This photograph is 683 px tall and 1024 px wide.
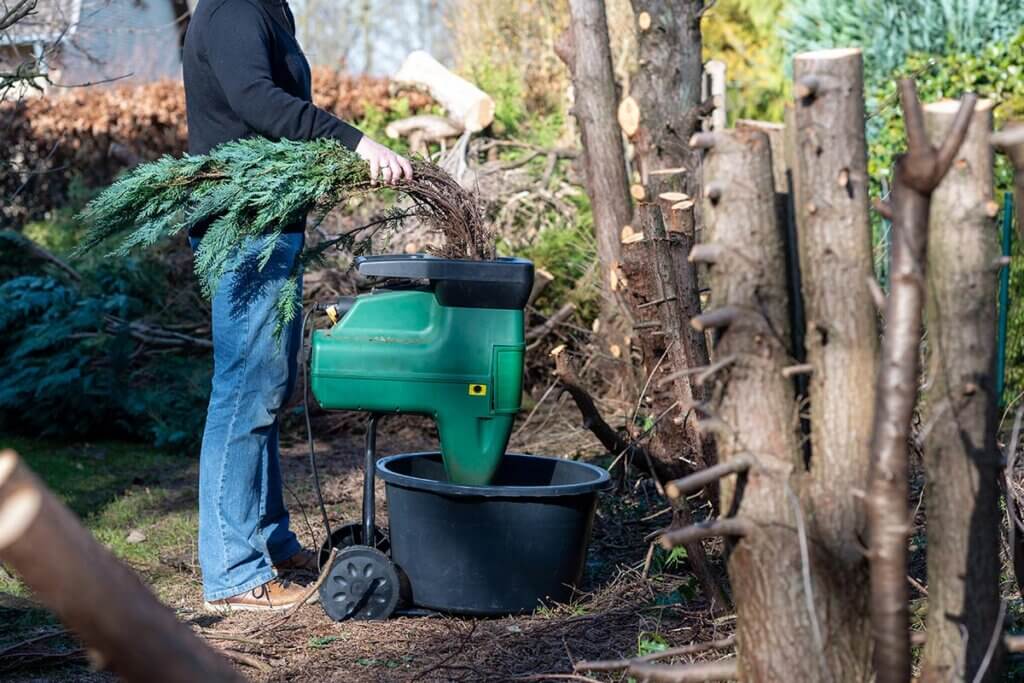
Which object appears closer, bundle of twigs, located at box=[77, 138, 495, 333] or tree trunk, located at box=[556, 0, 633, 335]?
bundle of twigs, located at box=[77, 138, 495, 333]

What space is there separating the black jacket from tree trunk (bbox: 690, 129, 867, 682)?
164 centimetres

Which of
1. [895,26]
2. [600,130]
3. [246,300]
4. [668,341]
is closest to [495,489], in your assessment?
[668,341]

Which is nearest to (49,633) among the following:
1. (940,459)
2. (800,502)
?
(800,502)

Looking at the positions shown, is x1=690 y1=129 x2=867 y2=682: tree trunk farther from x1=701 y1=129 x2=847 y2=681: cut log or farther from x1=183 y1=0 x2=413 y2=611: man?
x1=183 y1=0 x2=413 y2=611: man

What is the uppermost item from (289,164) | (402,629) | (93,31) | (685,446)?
(93,31)

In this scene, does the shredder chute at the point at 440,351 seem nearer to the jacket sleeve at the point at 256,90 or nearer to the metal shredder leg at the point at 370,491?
the metal shredder leg at the point at 370,491

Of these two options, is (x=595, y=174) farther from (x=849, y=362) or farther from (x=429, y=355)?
(x=849, y=362)

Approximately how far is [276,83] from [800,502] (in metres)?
2.24

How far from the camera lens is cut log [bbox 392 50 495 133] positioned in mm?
8430

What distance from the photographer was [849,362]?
1.90 meters

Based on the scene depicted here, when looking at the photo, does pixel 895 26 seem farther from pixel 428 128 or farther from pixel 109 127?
pixel 109 127

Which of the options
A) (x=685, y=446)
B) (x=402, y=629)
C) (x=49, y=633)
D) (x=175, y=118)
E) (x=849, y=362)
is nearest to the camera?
(x=849, y=362)

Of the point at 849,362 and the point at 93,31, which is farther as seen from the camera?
the point at 93,31

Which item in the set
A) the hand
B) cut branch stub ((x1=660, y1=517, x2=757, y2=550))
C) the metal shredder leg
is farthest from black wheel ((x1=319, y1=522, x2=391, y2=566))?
cut branch stub ((x1=660, y1=517, x2=757, y2=550))
